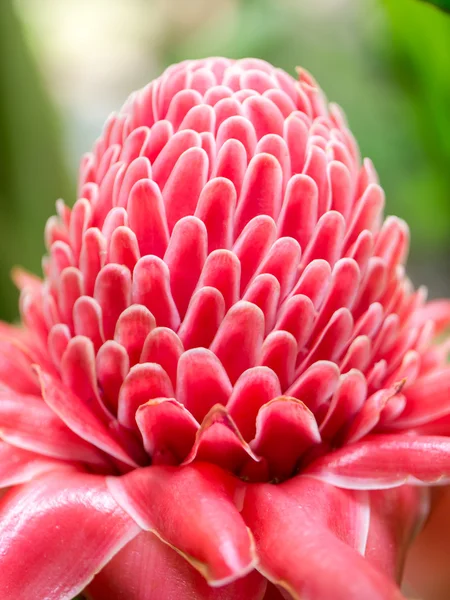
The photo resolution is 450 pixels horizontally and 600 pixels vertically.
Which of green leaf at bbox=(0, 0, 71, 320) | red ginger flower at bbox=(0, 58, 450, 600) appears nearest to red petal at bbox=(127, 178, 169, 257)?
red ginger flower at bbox=(0, 58, 450, 600)

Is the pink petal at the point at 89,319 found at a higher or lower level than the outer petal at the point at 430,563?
higher

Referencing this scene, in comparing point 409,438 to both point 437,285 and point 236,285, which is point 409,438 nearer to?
point 236,285

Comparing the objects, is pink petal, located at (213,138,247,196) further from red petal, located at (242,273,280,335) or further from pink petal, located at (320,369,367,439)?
pink petal, located at (320,369,367,439)

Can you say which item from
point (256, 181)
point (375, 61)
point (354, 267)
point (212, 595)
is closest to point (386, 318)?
point (354, 267)

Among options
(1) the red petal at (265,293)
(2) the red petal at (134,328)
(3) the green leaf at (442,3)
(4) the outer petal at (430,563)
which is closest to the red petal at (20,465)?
(2) the red petal at (134,328)

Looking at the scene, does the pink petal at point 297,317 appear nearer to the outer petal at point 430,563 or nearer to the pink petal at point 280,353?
the pink petal at point 280,353

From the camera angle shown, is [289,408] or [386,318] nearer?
[289,408]
